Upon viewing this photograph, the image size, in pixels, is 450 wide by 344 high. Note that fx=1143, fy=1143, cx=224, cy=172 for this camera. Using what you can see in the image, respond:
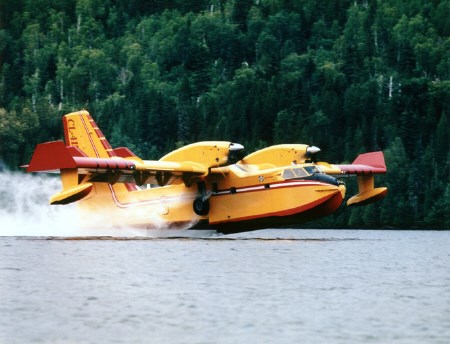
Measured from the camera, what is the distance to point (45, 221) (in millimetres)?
66750

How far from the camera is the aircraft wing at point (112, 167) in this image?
51531 millimetres

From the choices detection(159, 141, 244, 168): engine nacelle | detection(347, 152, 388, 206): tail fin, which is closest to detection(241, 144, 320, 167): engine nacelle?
detection(159, 141, 244, 168): engine nacelle

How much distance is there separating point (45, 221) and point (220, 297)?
125 ft

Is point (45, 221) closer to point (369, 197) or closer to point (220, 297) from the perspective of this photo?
point (369, 197)

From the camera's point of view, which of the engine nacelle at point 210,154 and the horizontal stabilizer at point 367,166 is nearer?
the engine nacelle at point 210,154

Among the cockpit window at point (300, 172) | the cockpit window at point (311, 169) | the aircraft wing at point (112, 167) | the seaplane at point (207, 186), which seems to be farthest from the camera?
the cockpit window at point (311, 169)

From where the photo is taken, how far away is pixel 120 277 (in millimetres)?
35500

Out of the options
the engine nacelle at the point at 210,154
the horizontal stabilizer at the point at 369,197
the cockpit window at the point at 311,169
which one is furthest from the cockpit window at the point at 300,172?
the horizontal stabilizer at the point at 369,197

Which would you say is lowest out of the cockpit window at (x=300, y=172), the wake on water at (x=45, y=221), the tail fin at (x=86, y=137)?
the wake on water at (x=45, y=221)

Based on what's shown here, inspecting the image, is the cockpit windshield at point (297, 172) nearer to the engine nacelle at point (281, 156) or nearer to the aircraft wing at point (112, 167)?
the engine nacelle at point (281, 156)

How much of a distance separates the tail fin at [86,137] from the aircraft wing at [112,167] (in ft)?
9.21

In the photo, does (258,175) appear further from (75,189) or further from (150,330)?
(150,330)

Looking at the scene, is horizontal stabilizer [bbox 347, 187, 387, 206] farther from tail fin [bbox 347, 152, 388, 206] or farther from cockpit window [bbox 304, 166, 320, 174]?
cockpit window [bbox 304, 166, 320, 174]

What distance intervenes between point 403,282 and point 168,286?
7.60 metres
